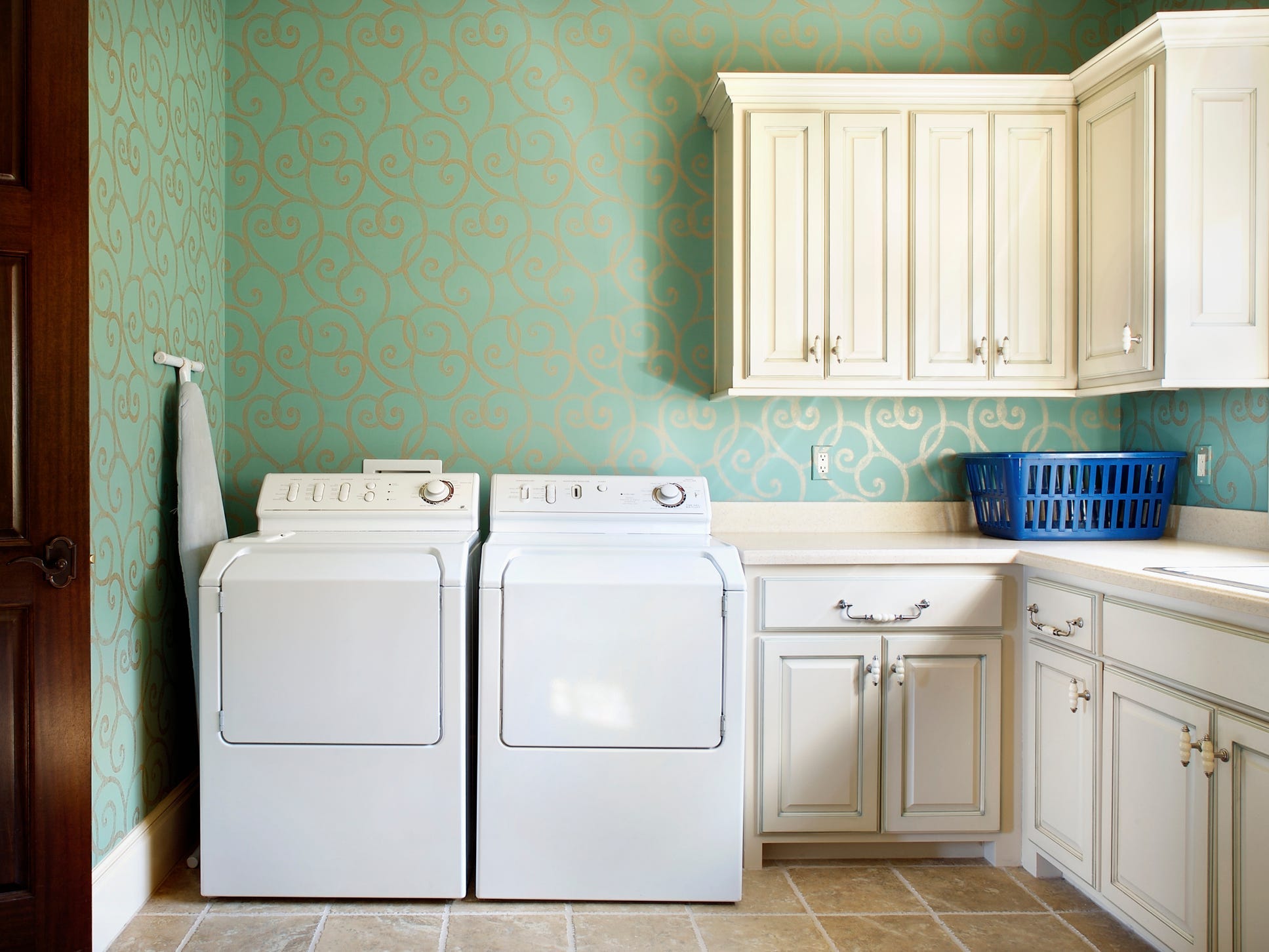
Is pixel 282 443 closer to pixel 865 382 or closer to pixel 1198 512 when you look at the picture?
pixel 865 382

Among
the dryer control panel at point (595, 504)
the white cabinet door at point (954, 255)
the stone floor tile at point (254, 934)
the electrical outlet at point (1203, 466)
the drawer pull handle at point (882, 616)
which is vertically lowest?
the stone floor tile at point (254, 934)

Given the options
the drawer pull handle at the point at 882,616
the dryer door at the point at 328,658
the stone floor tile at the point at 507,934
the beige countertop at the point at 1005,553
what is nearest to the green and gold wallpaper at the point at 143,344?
the dryer door at the point at 328,658

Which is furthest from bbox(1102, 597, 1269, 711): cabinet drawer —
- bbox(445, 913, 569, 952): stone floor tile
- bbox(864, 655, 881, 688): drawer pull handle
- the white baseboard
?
the white baseboard

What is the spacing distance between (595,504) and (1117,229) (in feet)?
5.19

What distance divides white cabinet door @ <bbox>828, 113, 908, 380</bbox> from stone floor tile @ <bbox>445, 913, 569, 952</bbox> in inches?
63.1

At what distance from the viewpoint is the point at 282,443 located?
8.82 ft

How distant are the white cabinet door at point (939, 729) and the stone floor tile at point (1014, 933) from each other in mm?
266

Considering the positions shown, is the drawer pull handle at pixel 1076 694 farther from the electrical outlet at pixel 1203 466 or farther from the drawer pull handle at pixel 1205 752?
the electrical outlet at pixel 1203 466

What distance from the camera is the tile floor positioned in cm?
192

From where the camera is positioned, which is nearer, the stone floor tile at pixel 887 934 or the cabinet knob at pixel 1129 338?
the stone floor tile at pixel 887 934

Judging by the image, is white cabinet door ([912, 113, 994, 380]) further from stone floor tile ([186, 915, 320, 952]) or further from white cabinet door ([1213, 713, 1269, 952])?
stone floor tile ([186, 915, 320, 952])

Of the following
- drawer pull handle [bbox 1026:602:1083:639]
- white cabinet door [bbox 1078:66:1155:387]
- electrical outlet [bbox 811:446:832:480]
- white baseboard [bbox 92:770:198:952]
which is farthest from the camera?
electrical outlet [bbox 811:446:832:480]

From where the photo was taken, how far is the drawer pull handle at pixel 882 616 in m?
2.25

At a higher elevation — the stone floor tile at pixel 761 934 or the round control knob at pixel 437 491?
the round control knob at pixel 437 491
